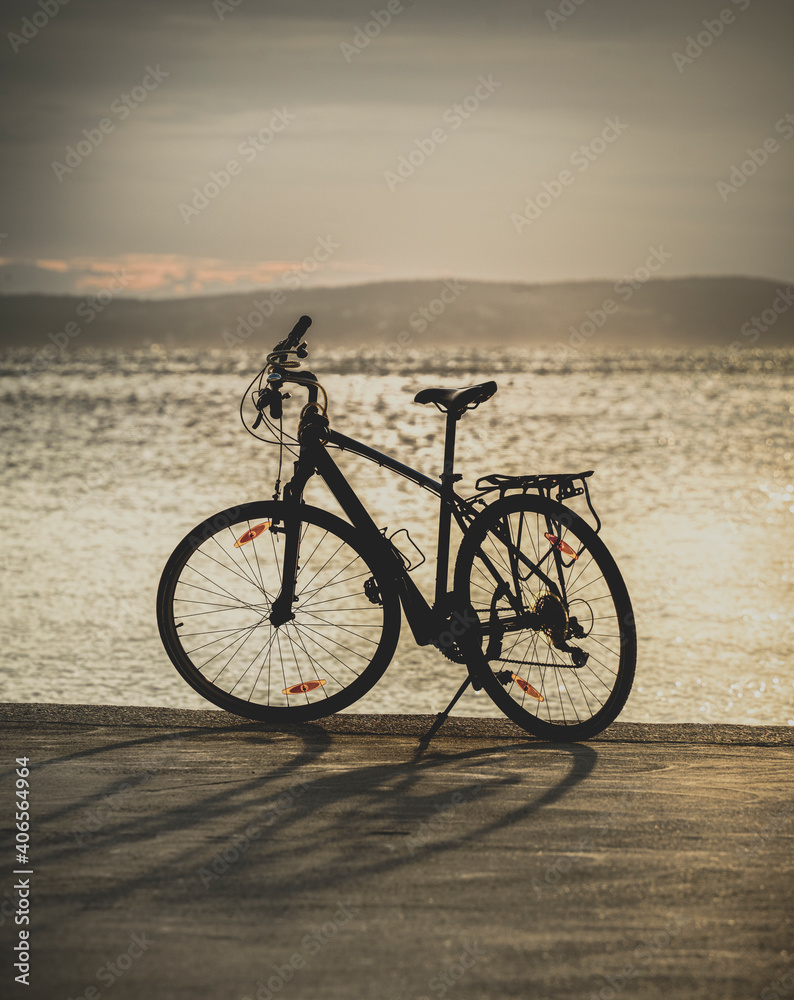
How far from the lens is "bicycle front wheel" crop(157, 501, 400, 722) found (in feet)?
11.1

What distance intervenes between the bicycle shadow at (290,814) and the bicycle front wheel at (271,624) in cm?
22

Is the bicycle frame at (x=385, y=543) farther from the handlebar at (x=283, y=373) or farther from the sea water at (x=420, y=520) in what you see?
the sea water at (x=420, y=520)

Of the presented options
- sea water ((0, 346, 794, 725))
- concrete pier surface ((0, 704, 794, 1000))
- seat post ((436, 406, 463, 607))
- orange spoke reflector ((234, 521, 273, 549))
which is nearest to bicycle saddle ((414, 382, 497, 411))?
seat post ((436, 406, 463, 607))

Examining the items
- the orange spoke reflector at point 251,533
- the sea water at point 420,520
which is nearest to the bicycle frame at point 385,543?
the orange spoke reflector at point 251,533

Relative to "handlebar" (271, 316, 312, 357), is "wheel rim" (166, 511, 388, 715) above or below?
below

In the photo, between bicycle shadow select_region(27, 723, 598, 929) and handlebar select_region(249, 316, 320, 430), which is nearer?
bicycle shadow select_region(27, 723, 598, 929)

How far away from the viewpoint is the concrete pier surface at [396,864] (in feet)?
6.40

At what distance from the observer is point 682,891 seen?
2.25 meters

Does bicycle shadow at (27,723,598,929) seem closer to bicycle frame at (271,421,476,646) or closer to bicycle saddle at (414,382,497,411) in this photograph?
bicycle frame at (271,421,476,646)

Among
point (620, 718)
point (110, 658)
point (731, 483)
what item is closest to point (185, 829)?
point (620, 718)

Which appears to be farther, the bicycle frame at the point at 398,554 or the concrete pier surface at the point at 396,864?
the bicycle frame at the point at 398,554

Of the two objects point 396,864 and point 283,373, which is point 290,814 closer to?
point 396,864

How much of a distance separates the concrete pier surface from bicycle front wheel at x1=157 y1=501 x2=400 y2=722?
0.67ft

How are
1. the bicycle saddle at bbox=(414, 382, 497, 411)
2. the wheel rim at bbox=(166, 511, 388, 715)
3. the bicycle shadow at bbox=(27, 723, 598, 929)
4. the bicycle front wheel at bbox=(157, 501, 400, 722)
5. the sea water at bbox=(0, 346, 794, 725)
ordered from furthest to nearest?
the sea water at bbox=(0, 346, 794, 725) → the wheel rim at bbox=(166, 511, 388, 715) → the bicycle front wheel at bbox=(157, 501, 400, 722) → the bicycle saddle at bbox=(414, 382, 497, 411) → the bicycle shadow at bbox=(27, 723, 598, 929)
